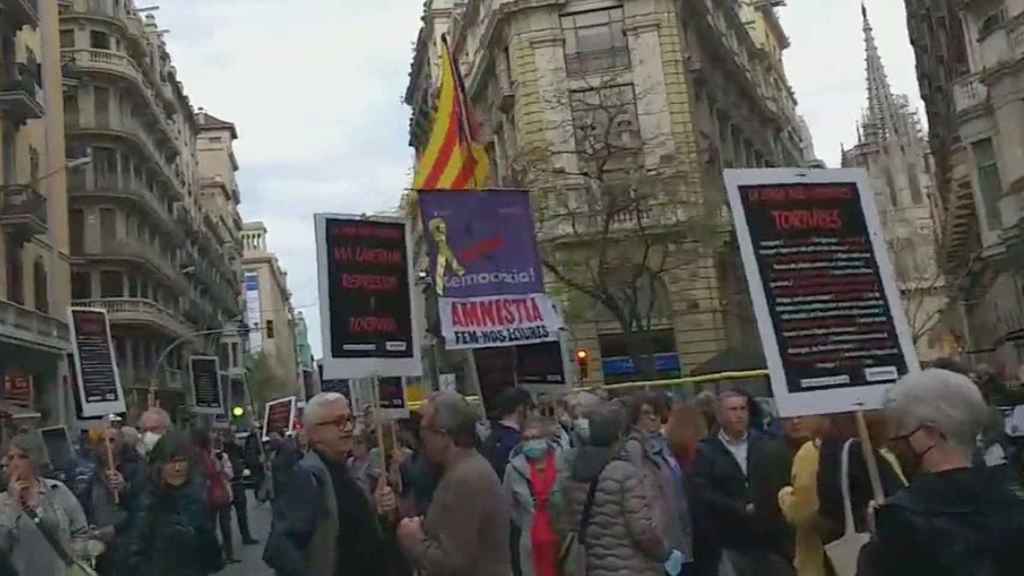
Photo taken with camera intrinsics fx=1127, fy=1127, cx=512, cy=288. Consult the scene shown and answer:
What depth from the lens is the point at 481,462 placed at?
4973mm

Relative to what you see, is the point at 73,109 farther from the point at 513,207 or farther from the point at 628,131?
the point at 513,207

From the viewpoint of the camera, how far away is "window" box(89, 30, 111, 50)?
50.4m

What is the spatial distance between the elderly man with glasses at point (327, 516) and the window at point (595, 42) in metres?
35.8

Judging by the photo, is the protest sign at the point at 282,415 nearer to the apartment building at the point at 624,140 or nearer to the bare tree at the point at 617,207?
the bare tree at the point at 617,207

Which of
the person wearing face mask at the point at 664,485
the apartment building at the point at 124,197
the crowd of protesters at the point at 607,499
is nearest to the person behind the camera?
the crowd of protesters at the point at 607,499

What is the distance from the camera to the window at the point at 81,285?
158 ft

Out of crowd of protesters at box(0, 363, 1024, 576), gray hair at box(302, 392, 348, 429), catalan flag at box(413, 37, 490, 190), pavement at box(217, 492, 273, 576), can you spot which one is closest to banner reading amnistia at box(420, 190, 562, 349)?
crowd of protesters at box(0, 363, 1024, 576)

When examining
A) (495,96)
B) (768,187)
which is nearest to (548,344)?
(768,187)

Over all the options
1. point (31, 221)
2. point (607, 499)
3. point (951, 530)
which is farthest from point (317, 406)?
point (31, 221)

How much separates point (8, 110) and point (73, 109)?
60.1 feet

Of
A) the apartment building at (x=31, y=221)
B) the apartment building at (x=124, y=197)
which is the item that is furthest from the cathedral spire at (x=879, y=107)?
the apartment building at (x=31, y=221)

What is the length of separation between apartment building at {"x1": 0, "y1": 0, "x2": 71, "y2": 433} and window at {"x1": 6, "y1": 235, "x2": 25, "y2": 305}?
29 millimetres

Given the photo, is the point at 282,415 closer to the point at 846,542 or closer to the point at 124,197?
the point at 846,542

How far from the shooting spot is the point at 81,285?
1906 inches
